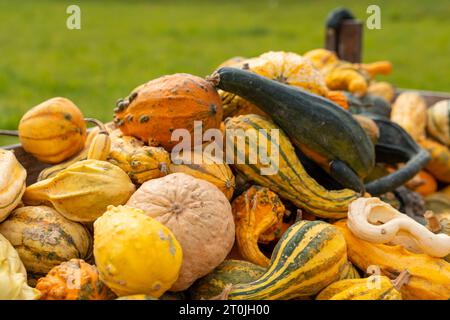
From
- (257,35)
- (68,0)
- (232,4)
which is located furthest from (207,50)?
(68,0)

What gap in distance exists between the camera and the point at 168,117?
89.0 inches

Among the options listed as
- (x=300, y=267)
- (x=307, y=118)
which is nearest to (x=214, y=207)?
(x=300, y=267)

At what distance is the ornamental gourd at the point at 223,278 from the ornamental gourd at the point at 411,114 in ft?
6.14

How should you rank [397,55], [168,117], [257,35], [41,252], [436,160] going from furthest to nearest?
[257,35] → [397,55] → [436,160] → [168,117] → [41,252]

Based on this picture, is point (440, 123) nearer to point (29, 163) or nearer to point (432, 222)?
point (432, 222)

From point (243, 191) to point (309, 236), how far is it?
0.47m

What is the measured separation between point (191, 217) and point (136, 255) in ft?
0.99

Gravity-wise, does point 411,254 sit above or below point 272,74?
below

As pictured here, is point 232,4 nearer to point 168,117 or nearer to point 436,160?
point 436,160

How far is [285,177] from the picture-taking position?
231 centimetres

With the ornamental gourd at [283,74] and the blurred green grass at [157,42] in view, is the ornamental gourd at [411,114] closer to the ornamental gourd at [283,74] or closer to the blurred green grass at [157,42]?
the ornamental gourd at [283,74]

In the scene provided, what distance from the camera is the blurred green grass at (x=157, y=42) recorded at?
776 centimetres

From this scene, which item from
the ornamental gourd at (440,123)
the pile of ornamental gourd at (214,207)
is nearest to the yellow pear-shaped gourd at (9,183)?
the pile of ornamental gourd at (214,207)

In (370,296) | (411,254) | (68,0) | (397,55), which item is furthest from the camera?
(68,0)
